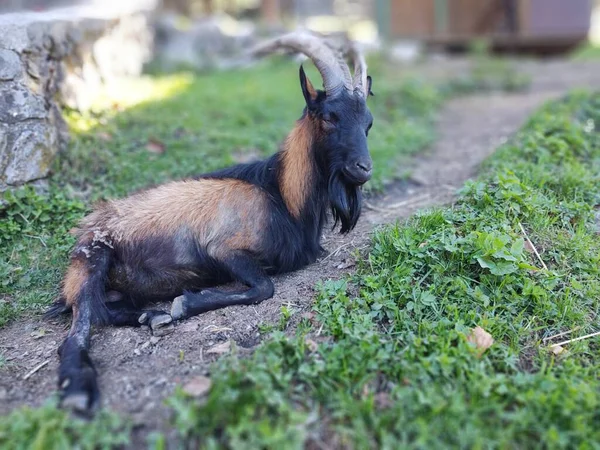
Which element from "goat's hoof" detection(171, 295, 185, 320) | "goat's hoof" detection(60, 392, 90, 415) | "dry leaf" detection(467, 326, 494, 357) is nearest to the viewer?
"goat's hoof" detection(60, 392, 90, 415)

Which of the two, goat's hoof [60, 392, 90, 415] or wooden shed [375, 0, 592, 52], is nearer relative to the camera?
goat's hoof [60, 392, 90, 415]

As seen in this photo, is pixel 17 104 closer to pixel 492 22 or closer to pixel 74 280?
pixel 74 280

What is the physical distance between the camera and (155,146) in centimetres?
572

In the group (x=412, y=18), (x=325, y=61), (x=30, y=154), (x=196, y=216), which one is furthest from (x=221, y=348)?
(x=412, y=18)

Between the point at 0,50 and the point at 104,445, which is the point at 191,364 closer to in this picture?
the point at 104,445

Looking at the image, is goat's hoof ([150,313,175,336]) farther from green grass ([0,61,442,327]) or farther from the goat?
green grass ([0,61,442,327])

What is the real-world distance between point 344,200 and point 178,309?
4.34 feet

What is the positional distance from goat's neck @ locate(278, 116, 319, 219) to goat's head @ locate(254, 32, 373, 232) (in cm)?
6

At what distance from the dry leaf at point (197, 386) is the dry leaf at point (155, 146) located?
10.6 ft

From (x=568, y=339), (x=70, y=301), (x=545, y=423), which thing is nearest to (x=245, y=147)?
(x=70, y=301)

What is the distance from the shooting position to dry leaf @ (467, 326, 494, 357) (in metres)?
3.09

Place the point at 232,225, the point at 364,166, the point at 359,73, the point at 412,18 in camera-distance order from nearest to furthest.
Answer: the point at 364,166 < the point at 232,225 < the point at 359,73 < the point at 412,18

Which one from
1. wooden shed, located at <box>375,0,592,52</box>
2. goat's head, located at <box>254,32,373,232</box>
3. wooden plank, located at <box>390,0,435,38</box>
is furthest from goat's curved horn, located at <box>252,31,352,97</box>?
wooden plank, located at <box>390,0,435,38</box>

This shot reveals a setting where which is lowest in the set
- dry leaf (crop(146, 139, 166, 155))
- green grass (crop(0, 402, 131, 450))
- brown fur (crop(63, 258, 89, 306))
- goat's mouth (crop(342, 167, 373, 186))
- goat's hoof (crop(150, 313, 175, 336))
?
goat's hoof (crop(150, 313, 175, 336))
